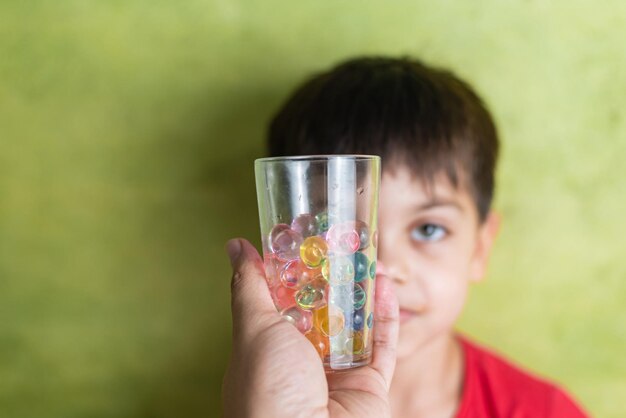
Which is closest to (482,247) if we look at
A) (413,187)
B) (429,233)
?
(429,233)

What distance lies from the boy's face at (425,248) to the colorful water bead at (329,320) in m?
0.32

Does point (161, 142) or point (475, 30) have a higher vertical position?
point (475, 30)

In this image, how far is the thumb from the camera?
0.74 metres

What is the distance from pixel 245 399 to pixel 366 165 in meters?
0.29

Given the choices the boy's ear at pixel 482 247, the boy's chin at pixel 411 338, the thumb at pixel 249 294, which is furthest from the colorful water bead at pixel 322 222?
the boy's ear at pixel 482 247

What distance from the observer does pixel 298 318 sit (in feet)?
2.47

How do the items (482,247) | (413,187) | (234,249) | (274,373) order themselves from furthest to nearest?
(482,247) < (413,187) < (234,249) < (274,373)

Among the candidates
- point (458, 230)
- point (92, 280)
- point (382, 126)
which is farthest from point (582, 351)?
point (92, 280)

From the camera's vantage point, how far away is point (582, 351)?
1.35m

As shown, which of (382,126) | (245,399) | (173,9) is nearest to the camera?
(245,399)

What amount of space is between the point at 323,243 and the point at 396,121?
1.33 feet

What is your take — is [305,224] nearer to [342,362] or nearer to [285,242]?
[285,242]

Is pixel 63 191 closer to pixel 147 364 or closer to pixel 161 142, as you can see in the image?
pixel 161 142

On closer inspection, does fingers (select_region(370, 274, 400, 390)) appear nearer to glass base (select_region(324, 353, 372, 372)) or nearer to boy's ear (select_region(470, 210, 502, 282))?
glass base (select_region(324, 353, 372, 372))
